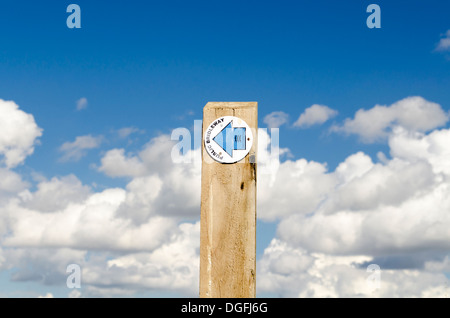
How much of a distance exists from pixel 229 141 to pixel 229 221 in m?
0.73

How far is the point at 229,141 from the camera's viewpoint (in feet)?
18.5

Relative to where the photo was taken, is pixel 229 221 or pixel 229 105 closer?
pixel 229 221

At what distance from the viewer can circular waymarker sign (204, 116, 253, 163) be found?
5.61m

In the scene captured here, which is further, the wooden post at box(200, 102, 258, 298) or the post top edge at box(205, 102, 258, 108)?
the post top edge at box(205, 102, 258, 108)

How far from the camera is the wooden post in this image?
5.47 m

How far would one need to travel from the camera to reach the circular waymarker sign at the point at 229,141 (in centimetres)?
561

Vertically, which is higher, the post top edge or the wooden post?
the post top edge

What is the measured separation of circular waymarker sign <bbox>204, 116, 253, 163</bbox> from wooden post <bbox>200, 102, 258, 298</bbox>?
26 mm

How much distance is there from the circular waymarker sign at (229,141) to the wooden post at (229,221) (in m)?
0.03
